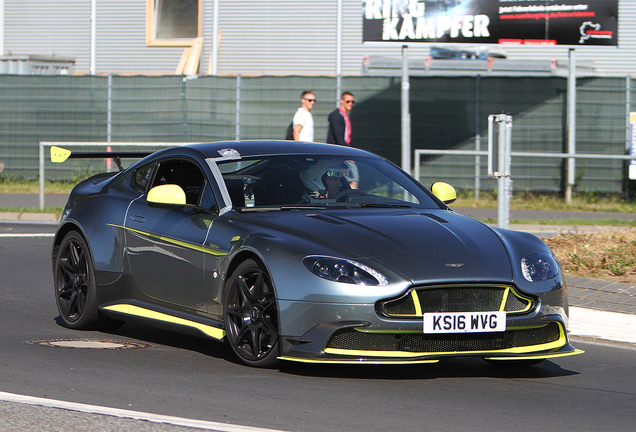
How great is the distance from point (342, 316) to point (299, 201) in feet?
4.26

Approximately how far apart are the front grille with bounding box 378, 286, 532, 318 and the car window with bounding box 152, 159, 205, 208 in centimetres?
176

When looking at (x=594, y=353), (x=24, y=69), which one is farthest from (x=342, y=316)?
(x=24, y=69)

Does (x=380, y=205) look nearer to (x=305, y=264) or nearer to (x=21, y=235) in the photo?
(x=305, y=264)

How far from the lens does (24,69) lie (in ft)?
89.0

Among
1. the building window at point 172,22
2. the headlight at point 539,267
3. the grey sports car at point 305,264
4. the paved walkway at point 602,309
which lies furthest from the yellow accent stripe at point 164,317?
the building window at point 172,22

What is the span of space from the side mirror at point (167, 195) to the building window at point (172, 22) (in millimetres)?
25830

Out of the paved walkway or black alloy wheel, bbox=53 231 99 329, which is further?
the paved walkway

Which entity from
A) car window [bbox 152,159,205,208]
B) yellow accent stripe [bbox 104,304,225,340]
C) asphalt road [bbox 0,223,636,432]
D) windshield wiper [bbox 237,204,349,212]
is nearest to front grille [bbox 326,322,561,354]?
asphalt road [bbox 0,223,636,432]

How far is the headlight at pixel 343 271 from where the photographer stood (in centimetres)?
561

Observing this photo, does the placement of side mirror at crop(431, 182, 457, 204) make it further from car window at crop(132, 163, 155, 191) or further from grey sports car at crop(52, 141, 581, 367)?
car window at crop(132, 163, 155, 191)

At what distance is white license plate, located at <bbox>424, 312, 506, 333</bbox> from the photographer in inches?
220

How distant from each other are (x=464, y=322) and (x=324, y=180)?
1.68 m

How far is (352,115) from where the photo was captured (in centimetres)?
2141

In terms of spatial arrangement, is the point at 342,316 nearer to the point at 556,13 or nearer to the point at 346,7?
the point at 556,13
